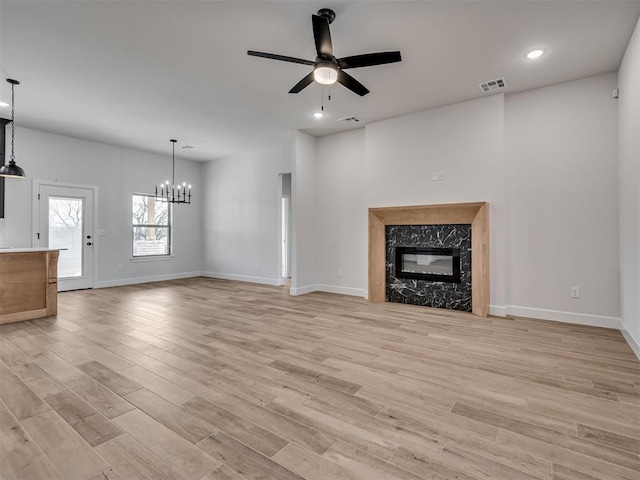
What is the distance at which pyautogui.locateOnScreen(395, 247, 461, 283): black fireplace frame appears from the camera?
15.4 feet

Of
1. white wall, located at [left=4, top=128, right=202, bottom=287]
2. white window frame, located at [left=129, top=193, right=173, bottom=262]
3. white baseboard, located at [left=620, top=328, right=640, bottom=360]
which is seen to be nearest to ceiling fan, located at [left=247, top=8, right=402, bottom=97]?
white baseboard, located at [left=620, top=328, right=640, bottom=360]

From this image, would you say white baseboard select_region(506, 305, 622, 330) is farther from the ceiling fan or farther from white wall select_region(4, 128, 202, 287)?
white wall select_region(4, 128, 202, 287)

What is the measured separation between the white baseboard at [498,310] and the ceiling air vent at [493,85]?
2947mm

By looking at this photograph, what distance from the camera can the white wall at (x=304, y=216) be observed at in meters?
5.96

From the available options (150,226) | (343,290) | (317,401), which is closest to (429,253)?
(343,290)

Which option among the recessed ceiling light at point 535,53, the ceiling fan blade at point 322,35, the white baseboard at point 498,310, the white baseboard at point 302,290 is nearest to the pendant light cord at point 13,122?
the ceiling fan blade at point 322,35

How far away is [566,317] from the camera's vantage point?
4059mm

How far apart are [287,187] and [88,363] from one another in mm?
6257

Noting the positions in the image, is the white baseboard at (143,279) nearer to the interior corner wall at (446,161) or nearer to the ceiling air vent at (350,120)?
the interior corner wall at (446,161)

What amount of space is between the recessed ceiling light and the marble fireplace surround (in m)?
1.75

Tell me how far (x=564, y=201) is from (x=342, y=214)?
3.34 metres

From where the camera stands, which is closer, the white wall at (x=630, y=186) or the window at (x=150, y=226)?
the white wall at (x=630, y=186)

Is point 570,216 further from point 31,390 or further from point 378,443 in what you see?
point 31,390

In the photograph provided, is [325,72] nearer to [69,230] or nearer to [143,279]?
[69,230]
